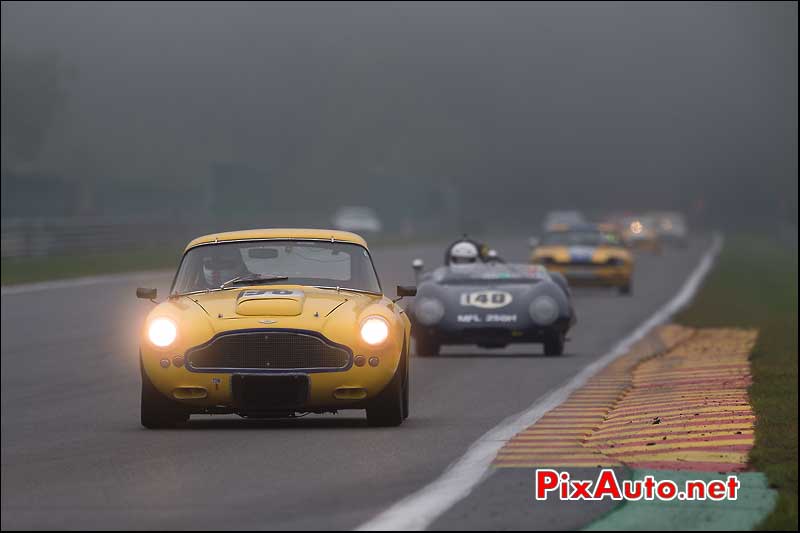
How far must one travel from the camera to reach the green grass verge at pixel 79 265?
4025 centimetres

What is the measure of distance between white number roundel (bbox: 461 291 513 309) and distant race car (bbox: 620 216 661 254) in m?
47.1

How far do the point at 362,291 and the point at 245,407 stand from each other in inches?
58.4

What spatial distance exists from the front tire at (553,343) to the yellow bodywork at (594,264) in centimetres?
1511

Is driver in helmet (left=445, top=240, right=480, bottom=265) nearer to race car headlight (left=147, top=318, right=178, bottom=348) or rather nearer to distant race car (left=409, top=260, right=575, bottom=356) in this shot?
distant race car (left=409, top=260, right=575, bottom=356)

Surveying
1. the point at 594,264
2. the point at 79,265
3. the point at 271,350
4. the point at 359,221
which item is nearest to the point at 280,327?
the point at 271,350

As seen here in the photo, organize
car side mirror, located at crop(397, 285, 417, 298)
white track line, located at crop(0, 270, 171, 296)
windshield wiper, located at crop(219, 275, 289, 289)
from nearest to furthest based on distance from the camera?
1. windshield wiper, located at crop(219, 275, 289, 289)
2. car side mirror, located at crop(397, 285, 417, 298)
3. white track line, located at crop(0, 270, 171, 296)

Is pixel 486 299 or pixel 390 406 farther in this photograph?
pixel 486 299

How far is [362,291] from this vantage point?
1229 centimetres

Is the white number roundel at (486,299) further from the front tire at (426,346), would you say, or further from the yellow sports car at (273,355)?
the yellow sports car at (273,355)

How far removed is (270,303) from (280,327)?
0.77 ft

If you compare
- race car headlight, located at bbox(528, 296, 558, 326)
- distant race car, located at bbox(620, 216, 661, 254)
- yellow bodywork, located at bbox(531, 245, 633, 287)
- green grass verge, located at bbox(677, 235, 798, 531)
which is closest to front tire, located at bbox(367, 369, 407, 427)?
green grass verge, located at bbox(677, 235, 798, 531)

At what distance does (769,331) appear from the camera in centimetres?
2653

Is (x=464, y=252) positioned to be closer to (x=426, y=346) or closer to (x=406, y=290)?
(x=426, y=346)

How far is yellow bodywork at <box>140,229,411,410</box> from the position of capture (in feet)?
37.1
